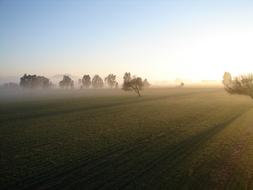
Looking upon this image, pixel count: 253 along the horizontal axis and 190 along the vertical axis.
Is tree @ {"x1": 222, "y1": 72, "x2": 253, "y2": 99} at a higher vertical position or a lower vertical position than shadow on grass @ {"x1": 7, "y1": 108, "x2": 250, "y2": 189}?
higher

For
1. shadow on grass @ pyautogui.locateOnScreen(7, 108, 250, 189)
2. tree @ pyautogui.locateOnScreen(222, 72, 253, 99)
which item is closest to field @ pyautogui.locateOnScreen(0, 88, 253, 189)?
shadow on grass @ pyautogui.locateOnScreen(7, 108, 250, 189)

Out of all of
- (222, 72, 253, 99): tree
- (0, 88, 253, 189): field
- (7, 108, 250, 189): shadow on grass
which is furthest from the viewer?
(222, 72, 253, 99): tree

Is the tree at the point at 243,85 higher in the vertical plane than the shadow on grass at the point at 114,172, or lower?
higher

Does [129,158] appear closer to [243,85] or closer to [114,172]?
[114,172]

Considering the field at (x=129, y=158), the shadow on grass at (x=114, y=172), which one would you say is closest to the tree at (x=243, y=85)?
the field at (x=129, y=158)

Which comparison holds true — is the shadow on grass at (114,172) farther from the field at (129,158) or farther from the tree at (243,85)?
the tree at (243,85)

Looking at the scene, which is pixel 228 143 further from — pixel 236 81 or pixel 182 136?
pixel 236 81

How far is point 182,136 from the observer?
3036 centimetres

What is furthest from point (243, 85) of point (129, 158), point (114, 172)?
point (114, 172)

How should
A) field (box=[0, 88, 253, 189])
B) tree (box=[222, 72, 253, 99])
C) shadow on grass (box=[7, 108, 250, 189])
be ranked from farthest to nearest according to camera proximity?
tree (box=[222, 72, 253, 99]), field (box=[0, 88, 253, 189]), shadow on grass (box=[7, 108, 250, 189])

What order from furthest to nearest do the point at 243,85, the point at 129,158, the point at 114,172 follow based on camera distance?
→ the point at 243,85, the point at 129,158, the point at 114,172

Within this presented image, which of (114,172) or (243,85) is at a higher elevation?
(243,85)

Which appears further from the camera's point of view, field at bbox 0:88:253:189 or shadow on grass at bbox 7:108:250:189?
field at bbox 0:88:253:189

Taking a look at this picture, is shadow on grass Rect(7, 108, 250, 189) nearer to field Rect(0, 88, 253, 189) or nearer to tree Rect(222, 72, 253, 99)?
field Rect(0, 88, 253, 189)
